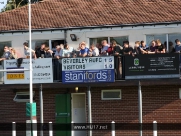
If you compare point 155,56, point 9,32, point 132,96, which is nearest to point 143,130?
point 132,96

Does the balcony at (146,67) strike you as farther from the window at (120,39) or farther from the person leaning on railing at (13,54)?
the person leaning on railing at (13,54)

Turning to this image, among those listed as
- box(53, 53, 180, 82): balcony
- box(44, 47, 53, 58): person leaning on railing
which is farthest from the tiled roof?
box(53, 53, 180, 82): balcony

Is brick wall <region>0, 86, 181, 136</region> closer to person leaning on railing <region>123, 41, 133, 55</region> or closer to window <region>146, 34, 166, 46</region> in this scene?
window <region>146, 34, 166, 46</region>

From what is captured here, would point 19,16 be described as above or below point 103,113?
above

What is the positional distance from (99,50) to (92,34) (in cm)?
282

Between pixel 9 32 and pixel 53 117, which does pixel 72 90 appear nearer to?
pixel 53 117

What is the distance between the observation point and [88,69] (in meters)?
29.1

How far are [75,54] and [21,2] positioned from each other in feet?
76.9

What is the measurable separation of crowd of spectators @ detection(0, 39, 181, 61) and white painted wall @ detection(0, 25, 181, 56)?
2.79 ft

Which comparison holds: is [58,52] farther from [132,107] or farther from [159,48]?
[159,48]

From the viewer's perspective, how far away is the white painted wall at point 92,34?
31016 millimetres

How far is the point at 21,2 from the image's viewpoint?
5175 cm

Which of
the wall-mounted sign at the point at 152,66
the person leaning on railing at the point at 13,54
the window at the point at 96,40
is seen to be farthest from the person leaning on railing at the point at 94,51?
the person leaning on railing at the point at 13,54

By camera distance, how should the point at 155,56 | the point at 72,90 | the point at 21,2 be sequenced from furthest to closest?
the point at 21,2
the point at 72,90
the point at 155,56
